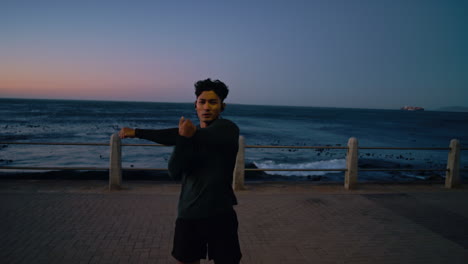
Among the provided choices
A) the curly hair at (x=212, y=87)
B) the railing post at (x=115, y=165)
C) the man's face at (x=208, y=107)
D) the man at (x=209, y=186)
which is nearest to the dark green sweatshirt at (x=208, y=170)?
the man at (x=209, y=186)

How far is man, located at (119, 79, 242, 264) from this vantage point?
1.83m

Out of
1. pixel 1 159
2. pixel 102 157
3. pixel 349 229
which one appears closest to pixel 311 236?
pixel 349 229

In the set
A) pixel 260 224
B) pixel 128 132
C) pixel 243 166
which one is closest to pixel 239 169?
pixel 243 166

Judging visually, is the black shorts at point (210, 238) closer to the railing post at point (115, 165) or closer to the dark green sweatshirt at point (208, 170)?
the dark green sweatshirt at point (208, 170)

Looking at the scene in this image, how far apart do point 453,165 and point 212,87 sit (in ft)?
26.8

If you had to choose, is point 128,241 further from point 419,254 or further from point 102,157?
point 102,157

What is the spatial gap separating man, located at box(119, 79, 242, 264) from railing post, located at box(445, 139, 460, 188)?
A: 7.92m

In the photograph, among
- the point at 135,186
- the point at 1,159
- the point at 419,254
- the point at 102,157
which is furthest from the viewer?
the point at 102,157

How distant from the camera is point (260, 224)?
4.89m

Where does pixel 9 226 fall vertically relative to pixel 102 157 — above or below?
above

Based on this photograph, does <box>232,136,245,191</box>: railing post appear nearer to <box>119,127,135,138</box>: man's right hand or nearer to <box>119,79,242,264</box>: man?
<box>119,79,242,264</box>: man

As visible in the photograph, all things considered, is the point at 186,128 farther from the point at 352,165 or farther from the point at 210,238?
the point at 352,165

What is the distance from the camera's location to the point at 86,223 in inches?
185

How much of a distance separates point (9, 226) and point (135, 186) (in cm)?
271
